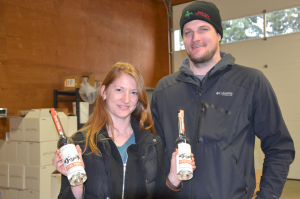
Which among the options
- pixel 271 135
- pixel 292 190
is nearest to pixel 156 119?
pixel 271 135

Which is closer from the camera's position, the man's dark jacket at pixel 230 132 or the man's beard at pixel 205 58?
the man's dark jacket at pixel 230 132

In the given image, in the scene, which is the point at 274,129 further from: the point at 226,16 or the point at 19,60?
the point at 226,16

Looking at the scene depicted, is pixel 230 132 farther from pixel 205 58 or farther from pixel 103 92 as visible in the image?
pixel 103 92

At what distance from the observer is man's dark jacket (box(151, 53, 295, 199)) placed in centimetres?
139

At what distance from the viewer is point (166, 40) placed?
777 cm

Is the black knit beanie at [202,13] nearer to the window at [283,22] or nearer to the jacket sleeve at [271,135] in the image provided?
the jacket sleeve at [271,135]

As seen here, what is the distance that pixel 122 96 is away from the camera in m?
1.49

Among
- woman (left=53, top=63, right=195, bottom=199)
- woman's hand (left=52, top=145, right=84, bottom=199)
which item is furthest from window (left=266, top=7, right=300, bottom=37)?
woman's hand (left=52, top=145, right=84, bottom=199)

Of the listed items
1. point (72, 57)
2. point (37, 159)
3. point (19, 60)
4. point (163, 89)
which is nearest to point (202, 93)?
point (163, 89)

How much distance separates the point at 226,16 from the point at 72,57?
4.09 m

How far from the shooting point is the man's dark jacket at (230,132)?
1394 mm

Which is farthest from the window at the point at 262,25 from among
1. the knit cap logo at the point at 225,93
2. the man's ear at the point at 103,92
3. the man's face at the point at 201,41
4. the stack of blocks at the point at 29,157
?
the man's ear at the point at 103,92

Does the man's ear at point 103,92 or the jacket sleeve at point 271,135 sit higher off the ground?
the man's ear at point 103,92

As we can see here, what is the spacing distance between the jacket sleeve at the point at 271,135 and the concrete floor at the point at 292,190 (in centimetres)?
377
